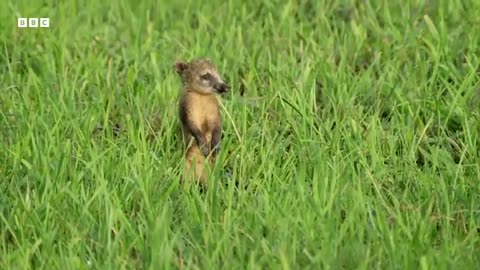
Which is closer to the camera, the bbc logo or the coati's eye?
the coati's eye

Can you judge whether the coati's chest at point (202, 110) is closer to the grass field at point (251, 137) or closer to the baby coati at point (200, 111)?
the baby coati at point (200, 111)

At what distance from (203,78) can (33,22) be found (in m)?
2.10

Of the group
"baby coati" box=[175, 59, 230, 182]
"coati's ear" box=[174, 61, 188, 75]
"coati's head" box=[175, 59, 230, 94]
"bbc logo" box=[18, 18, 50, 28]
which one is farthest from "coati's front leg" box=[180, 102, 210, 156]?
"bbc logo" box=[18, 18, 50, 28]

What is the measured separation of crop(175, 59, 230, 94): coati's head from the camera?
21.8ft

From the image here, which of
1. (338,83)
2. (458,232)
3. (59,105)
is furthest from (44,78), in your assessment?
(458,232)

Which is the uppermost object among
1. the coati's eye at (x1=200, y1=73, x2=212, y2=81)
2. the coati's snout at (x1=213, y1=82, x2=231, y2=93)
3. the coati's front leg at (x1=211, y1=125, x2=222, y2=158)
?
the coati's eye at (x1=200, y1=73, x2=212, y2=81)

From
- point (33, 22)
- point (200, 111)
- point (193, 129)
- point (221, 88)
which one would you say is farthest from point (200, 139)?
point (33, 22)

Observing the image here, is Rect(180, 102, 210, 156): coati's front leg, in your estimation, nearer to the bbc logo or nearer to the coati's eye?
the coati's eye

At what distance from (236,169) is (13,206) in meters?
1.09

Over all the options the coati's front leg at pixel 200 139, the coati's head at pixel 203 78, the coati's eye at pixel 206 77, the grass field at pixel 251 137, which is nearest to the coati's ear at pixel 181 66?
the coati's head at pixel 203 78

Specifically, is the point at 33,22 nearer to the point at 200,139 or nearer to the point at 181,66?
the point at 181,66

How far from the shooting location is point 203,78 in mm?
6664

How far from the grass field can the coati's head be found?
27cm

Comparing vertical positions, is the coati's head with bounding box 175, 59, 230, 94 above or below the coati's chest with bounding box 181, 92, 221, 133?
above
